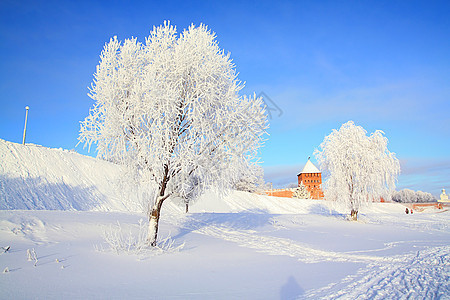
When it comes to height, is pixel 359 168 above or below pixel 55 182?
above

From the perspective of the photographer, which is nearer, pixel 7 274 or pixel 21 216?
pixel 7 274

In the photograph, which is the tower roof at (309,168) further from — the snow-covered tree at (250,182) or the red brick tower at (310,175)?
the snow-covered tree at (250,182)

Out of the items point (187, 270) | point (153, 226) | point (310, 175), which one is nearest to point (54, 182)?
point (153, 226)

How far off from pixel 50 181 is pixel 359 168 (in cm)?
2771

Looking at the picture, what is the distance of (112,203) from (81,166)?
7702 millimetres

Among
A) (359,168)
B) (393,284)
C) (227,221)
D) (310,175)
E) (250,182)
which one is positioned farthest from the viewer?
(310,175)

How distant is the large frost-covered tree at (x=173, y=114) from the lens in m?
9.62

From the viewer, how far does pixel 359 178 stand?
87.0 ft

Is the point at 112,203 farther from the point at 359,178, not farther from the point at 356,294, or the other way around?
the point at 356,294

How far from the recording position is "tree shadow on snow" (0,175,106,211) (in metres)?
21.7

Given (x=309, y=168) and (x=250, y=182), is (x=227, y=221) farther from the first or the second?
(x=309, y=168)

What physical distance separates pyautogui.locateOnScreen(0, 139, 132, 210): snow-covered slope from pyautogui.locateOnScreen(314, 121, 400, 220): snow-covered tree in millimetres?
19871

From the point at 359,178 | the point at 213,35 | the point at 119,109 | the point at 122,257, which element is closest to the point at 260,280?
the point at 122,257

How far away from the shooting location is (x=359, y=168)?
26.7m
